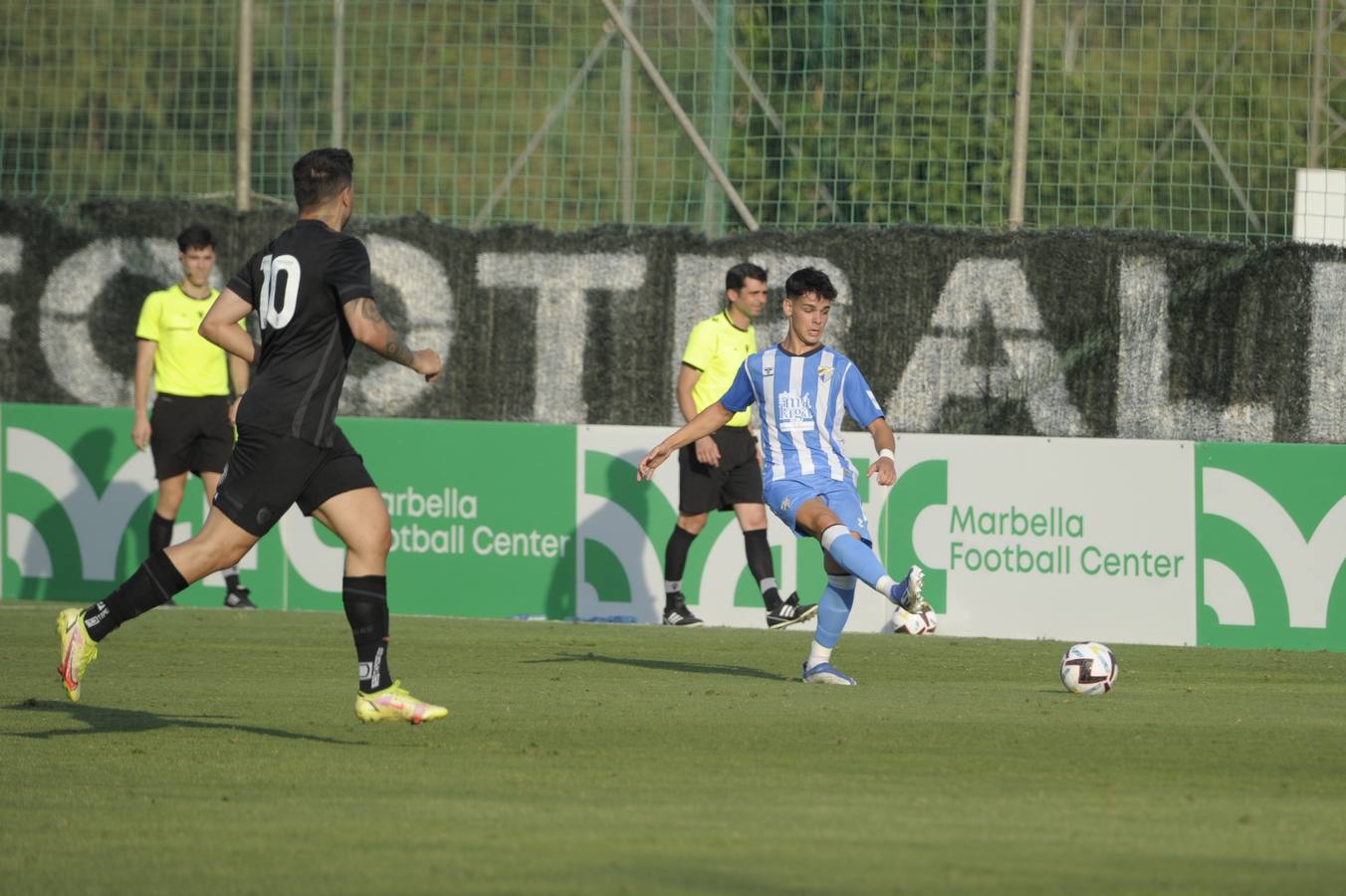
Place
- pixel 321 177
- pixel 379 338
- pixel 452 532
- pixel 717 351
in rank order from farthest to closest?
pixel 452 532 < pixel 717 351 < pixel 321 177 < pixel 379 338

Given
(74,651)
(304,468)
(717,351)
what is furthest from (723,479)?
(74,651)

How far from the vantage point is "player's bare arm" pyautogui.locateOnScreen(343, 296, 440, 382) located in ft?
24.2

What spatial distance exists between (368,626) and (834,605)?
9.30ft

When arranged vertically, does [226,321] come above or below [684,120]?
below

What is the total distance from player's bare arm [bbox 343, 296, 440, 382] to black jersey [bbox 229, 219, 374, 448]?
2.5 inches

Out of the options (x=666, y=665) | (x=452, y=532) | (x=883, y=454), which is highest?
(x=883, y=454)

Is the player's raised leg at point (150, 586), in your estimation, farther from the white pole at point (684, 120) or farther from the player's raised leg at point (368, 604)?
the white pole at point (684, 120)

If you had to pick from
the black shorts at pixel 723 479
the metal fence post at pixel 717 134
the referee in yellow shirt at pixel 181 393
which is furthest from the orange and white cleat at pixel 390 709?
the metal fence post at pixel 717 134

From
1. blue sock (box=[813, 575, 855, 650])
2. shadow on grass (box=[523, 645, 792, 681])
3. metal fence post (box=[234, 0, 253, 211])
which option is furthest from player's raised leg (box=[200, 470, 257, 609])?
blue sock (box=[813, 575, 855, 650])

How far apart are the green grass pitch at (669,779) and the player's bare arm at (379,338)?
Result: 140 cm

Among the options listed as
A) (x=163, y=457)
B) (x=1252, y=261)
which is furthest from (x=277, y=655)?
(x=1252, y=261)

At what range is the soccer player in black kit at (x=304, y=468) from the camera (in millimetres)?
7562

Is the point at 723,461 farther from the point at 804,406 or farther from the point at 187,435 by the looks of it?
the point at 187,435

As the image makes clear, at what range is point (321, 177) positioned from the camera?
25.3ft
